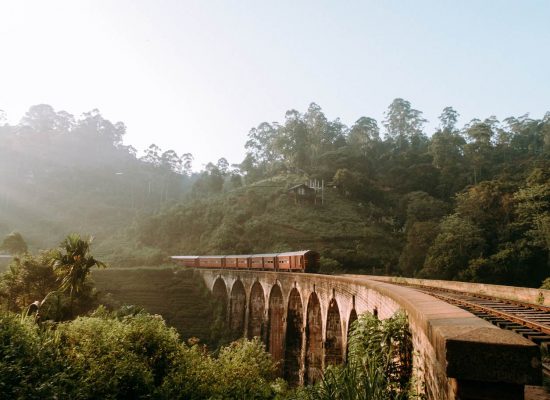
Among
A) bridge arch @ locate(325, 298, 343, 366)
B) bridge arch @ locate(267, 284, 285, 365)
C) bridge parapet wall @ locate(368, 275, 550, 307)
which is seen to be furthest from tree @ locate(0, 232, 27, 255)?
bridge parapet wall @ locate(368, 275, 550, 307)

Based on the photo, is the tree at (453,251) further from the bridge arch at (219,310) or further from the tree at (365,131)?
the tree at (365,131)

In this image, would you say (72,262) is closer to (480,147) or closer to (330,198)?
(330,198)

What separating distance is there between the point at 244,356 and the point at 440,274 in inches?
902

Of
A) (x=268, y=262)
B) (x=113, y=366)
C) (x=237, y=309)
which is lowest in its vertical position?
(x=237, y=309)

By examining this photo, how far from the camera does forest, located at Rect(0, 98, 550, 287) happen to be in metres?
32.5

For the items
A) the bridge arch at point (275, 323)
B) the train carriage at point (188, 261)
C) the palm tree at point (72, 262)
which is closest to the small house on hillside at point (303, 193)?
the train carriage at point (188, 261)

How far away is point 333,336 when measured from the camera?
51.3 ft

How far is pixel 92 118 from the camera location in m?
125

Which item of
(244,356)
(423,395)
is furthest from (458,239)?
(423,395)

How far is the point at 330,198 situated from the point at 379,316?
51.7m

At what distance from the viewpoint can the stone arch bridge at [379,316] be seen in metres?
2.81

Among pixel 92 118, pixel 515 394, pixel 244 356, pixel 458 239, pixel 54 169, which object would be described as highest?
pixel 92 118

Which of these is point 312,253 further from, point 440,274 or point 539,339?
point 539,339

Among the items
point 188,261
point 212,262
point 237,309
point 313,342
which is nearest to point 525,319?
point 313,342
